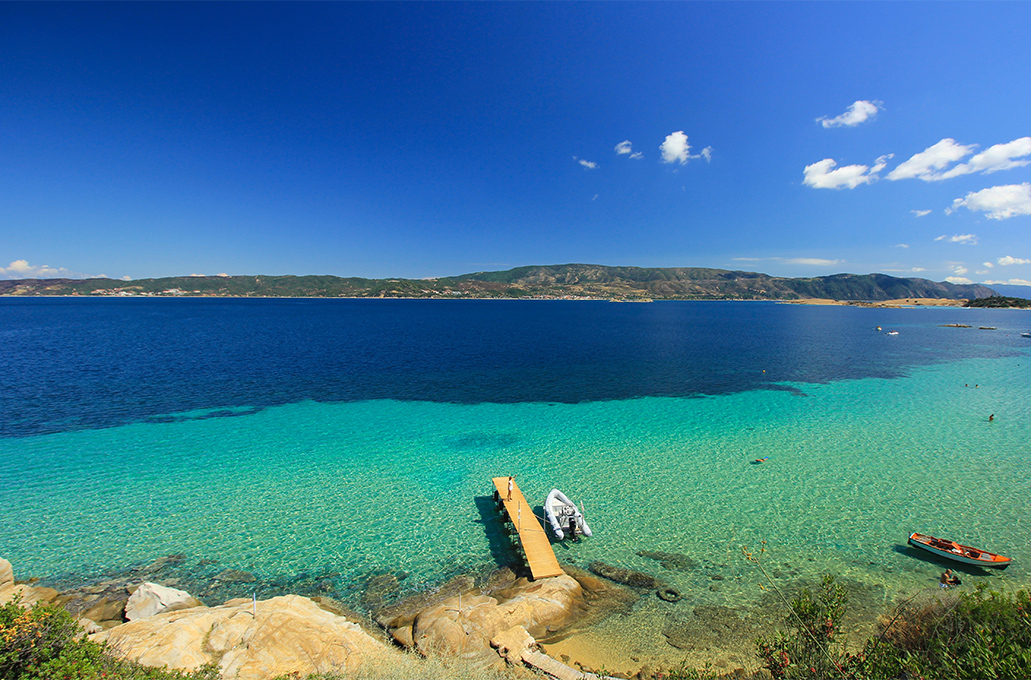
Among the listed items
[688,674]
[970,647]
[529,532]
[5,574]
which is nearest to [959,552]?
[970,647]

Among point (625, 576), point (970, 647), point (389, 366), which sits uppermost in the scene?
point (970, 647)

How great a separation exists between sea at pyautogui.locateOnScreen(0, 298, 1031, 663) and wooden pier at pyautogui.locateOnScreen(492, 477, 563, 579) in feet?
3.45

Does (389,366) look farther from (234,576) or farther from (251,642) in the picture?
(251,642)

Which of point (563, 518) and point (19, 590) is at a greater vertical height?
point (563, 518)

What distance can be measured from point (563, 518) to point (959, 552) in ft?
52.5

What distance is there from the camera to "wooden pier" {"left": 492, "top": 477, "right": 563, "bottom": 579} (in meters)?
15.4

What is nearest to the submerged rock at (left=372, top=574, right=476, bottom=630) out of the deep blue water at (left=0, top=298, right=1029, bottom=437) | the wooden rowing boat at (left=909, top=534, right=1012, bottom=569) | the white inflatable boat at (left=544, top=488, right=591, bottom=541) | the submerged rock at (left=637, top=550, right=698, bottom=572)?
the white inflatable boat at (left=544, top=488, right=591, bottom=541)

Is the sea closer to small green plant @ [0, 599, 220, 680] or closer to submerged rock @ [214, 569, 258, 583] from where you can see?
submerged rock @ [214, 569, 258, 583]

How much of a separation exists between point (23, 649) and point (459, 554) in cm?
1245

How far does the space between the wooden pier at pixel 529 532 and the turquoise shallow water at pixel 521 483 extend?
1156mm

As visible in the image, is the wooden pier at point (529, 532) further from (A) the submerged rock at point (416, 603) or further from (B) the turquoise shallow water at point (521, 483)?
(A) the submerged rock at point (416, 603)

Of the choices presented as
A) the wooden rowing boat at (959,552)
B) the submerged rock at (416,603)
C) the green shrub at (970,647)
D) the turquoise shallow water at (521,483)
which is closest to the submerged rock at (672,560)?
the turquoise shallow water at (521,483)

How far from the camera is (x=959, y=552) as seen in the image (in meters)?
15.9

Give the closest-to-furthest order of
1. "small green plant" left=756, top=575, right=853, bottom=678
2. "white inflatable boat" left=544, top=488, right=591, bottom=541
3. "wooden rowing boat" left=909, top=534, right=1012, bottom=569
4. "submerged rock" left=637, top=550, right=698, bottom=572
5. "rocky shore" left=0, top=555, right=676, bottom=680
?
"small green plant" left=756, top=575, right=853, bottom=678 < "rocky shore" left=0, top=555, right=676, bottom=680 < "wooden rowing boat" left=909, top=534, right=1012, bottom=569 < "submerged rock" left=637, top=550, right=698, bottom=572 < "white inflatable boat" left=544, top=488, right=591, bottom=541
